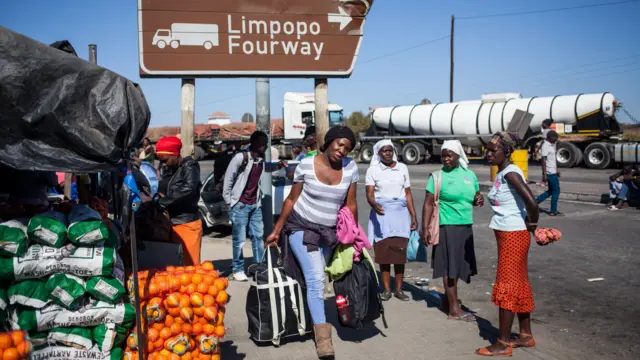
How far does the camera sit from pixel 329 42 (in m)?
6.13

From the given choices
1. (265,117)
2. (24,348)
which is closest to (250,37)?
(265,117)

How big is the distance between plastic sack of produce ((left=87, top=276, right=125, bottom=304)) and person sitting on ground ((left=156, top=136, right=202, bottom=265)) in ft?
6.32

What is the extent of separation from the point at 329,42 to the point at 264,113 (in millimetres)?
1394

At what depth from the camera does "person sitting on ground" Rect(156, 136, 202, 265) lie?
589 centimetres

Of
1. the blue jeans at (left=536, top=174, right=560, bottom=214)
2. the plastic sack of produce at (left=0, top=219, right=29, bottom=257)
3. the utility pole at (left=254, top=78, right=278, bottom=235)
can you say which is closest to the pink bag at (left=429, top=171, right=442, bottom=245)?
the utility pole at (left=254, top=78, right=278, bottom=235)

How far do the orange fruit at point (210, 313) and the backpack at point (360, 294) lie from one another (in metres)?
1.25

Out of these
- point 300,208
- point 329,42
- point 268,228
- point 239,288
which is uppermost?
point 329,42

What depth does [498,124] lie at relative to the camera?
27531mm

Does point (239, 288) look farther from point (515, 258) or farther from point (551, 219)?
point (551, 219)

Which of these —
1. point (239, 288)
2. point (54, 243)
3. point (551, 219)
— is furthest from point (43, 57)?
point (551, 219)

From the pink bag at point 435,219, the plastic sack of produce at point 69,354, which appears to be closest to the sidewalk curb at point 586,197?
the pink bag at point 435,219

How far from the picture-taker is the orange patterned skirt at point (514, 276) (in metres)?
4.81

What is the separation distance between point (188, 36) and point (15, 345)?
3481mm

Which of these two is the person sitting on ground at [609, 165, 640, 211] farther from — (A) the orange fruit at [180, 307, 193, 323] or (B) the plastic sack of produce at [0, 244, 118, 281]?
(B) the plastic sack of produce at [0, 244, 118, 281]
